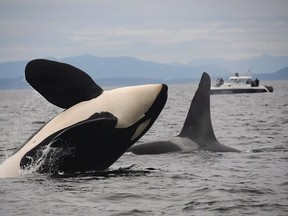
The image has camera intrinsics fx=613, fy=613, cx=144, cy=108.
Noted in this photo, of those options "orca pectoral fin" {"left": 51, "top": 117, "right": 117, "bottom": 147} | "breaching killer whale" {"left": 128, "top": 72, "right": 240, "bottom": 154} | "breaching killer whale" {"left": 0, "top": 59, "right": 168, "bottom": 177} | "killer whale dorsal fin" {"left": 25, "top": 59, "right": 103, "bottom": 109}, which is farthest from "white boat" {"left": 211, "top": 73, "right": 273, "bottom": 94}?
"orca pectoral fin" {"left": 51, "top": 117, "right": 117, "bottom": 147}

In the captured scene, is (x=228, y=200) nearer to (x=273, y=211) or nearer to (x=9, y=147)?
(x=273, y=211)

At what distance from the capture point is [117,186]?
12.6 meters

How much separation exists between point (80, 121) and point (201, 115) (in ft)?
25.0

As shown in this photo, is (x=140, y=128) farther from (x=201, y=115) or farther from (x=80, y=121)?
(x=201, y=115)

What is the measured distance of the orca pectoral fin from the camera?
11812 mm

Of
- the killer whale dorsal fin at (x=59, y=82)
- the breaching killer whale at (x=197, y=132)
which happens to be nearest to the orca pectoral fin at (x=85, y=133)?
the killer whale dorsal fin at (x=59, y=82)

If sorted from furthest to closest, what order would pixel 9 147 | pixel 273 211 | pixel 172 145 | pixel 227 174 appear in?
pixel 9 147 → pixel 172 145 → pixel 227 174 → pixel 273 211

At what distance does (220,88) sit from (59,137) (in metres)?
119

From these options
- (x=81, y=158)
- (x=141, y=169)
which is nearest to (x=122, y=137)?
(x=81, y=158)

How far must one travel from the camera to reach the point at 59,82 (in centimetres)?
1231

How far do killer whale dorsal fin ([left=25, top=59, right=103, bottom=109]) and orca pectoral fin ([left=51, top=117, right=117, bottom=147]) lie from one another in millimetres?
788

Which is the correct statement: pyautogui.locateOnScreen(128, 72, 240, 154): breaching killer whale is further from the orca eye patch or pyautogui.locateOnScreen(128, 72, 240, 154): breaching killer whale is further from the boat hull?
the boat hull

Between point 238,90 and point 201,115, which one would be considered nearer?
point 201,115

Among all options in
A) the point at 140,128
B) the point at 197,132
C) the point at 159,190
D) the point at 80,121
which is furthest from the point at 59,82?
the point at 197,132
